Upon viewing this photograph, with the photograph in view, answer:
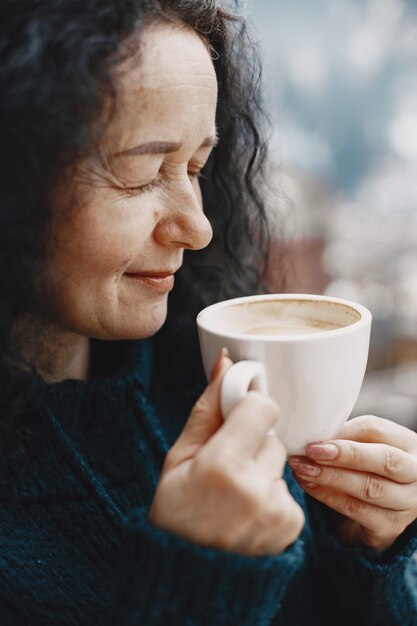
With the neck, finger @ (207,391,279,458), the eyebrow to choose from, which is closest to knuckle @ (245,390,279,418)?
finger @ (207,391,279,458)

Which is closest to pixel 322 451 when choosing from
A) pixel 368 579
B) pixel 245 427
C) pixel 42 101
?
pixel 245 427

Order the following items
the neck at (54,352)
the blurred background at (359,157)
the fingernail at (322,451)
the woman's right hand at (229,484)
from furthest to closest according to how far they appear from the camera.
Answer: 1. the blurred background at (359,157)
2. the neck at (54,352)
3. the fingernail at (322,451)
4. the woman's right hand at (229,484)

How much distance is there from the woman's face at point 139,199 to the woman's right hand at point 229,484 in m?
0.24

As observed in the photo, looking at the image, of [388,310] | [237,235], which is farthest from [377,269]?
[237,235]

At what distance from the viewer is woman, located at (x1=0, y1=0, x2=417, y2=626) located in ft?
2.17

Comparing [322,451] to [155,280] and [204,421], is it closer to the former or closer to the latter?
[204,421]

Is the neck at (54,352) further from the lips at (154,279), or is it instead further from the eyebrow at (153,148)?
the eyebrow at (153,148)

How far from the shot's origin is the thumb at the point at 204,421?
67cm

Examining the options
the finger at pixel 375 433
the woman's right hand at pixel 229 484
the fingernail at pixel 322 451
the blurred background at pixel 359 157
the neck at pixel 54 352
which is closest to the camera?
the woman's right hand at pixel 229 484

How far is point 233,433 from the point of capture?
0.64m

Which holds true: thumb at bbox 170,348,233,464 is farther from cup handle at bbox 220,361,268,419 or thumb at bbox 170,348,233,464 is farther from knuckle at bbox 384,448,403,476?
knuckle at bbox 384,448,403,476

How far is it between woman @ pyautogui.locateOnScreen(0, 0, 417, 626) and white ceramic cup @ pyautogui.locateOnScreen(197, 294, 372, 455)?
1.0 inches

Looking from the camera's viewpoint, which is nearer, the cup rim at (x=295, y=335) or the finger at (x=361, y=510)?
the cup rim at (x=295, y=335)

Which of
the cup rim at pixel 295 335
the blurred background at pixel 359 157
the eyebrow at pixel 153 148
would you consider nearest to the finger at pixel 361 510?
the cup rim at pixel 295 335
